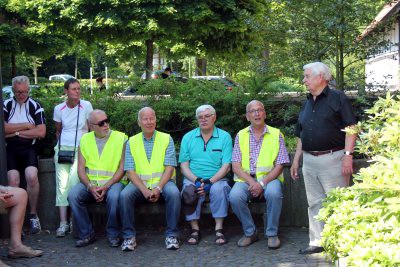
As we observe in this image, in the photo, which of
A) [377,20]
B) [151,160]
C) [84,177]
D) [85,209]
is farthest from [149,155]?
[377,20]

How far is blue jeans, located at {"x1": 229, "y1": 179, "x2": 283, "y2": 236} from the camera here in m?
6.74

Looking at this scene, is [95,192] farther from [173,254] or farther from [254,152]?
[254,152]

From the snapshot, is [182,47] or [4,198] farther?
[182,47]

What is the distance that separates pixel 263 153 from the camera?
7070mm

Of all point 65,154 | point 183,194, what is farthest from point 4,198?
point 183,194

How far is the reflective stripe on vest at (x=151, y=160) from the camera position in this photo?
7.12m

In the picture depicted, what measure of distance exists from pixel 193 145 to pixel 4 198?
220 centimetres

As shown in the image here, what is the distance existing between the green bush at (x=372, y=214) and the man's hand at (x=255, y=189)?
1.94m

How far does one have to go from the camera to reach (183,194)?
6.99 m

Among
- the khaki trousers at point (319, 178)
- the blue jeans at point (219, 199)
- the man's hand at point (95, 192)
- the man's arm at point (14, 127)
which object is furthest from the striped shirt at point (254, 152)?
the man's arm at point (14, 127)

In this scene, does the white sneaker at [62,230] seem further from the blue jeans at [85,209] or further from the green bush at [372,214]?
the green bush at [372,214]

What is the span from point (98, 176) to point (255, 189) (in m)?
1.82

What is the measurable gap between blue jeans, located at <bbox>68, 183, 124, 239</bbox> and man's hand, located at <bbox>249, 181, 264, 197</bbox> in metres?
1.48

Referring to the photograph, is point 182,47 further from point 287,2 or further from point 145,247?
point 145,247
